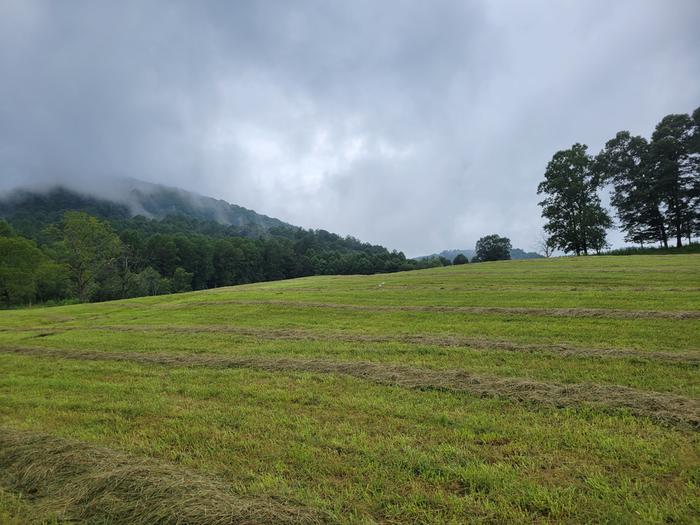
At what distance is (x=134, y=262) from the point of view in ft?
318

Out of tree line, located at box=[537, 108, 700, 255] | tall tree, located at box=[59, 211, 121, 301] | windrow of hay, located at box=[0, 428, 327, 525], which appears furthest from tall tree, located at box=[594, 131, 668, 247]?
tall tree, located at box=[59, 211, 121, 301]

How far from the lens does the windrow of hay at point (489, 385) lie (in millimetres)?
5633

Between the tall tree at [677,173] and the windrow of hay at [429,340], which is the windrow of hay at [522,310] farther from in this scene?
the tall tree at [677,173]

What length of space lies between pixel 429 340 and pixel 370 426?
5.64 m

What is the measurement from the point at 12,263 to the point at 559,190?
279 ft

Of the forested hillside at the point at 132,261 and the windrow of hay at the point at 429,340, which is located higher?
the forested hillside at the point at 132,261

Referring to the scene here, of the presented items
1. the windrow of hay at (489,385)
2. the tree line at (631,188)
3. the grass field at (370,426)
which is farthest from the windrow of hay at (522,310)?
the tree line at (631,188)

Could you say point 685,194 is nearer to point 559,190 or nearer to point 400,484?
point 559,190

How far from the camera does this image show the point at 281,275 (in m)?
128

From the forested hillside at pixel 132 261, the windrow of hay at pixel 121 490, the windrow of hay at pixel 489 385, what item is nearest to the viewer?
the windrow of hay at pixel 121 490

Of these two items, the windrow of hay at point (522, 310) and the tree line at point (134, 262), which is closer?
the windrow of hay at point (522, 310)

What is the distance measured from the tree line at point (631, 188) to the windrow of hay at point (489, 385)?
177ft

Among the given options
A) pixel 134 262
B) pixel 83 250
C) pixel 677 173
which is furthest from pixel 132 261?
pixel 677 173

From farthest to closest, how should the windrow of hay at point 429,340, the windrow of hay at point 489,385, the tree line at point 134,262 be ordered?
1. the tree line at point 134,262
2. the windrow of hay at point 429,340
3. the windrow of hay at point 489,385
